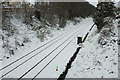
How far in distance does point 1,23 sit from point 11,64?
7862 millimetres

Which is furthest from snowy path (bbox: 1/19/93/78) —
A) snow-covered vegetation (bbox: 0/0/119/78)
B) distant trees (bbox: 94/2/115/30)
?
distant trees (bbox: 94/2/115/30)

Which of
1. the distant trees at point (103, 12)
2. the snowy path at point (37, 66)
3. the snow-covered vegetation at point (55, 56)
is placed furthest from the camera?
the distant trees at point (103, 12)

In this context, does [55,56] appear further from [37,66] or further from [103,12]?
[103,12]

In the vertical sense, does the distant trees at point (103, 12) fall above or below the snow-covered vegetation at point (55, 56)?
above

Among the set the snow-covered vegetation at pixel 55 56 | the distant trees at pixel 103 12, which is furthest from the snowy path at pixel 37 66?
the distant trees at pixel 103 12

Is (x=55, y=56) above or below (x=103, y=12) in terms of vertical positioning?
below

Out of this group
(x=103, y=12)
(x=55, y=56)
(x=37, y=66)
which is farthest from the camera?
(x=103, y=12)

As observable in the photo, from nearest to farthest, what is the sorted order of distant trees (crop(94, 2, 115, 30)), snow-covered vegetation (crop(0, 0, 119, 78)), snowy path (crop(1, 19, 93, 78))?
snow-covered vegetation (crop(0, 0, 119, 78)) → snowy path (crop(1, 19, 93, 78)) → distant trees (crop(94, 2, 115, 30))

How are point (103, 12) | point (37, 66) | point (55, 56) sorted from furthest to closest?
point (103, 12) → point (55, 56) → point (37, 66)

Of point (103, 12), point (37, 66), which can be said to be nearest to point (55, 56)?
point (37, 66)

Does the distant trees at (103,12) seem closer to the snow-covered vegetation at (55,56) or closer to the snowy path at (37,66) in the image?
the snow-covered vegetation at (55,56)

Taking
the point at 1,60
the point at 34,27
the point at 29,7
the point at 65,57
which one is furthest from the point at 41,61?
the point at 29,7

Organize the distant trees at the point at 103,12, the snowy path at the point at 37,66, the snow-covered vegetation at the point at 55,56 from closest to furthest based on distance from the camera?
the snow-covered vegetation at the point at 55,56, the snowy path at the point at 37,66, the distant trees at the point at 103,12

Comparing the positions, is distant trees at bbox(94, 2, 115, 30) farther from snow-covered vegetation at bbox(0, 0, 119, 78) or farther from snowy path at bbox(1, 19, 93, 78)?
snowy path at bbox(1, 19, 93, 78)
